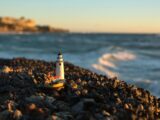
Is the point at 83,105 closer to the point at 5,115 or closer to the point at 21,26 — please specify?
the point at 5,115

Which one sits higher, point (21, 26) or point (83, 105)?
point (83, 105)

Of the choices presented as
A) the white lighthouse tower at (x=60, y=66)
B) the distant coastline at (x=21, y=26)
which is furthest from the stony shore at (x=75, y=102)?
the distant coastline at (x=21, y=26)

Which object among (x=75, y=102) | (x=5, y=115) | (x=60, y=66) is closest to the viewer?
(x=5, y=115)

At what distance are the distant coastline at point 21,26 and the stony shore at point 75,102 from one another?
419ft

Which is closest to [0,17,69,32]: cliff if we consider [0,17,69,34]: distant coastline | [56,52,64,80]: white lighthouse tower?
[0,17,69,34]: distant coastline

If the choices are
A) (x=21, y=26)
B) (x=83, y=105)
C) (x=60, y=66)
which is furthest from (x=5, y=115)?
(x=21, y=26)

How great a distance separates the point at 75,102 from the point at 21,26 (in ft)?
477

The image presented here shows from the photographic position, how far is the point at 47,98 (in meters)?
5.44

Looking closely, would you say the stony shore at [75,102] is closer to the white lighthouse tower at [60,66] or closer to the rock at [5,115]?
the rock at [5,115]

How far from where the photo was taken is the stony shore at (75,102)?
493cm

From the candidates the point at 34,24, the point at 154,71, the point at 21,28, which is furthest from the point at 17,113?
the point at 34,24

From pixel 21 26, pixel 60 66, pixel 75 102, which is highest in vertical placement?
pixel 60 66

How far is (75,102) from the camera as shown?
18.0 feet

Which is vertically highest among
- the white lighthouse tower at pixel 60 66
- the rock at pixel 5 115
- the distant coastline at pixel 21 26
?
the white lighthouse tower at pixel 60 66
